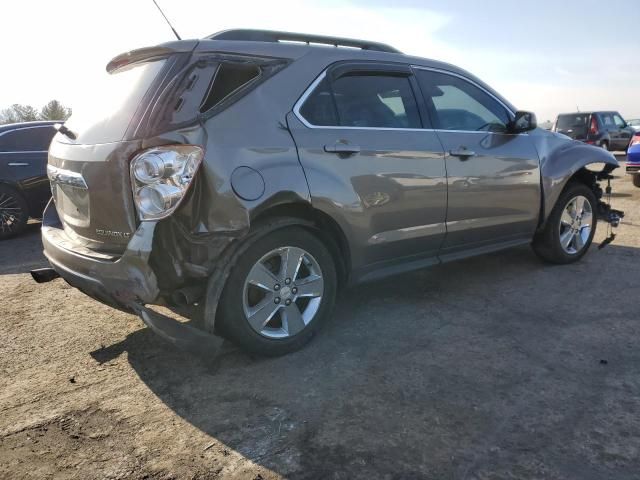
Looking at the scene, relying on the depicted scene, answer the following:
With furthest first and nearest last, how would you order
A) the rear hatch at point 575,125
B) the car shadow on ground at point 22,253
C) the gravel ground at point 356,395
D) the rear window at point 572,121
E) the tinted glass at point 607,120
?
the tinted glass at point 607,120
the rear window at point 572,121
the rear hatch at point 575,125
the car shadow on ground at point 22,253
the gravel ground at point 356,395

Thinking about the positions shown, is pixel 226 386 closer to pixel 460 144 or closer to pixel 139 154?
pixel 139 154

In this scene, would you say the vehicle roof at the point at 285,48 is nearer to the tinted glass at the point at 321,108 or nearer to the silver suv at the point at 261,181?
the silver suv at the point at 261,181

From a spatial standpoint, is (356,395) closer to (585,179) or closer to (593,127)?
(585,179)

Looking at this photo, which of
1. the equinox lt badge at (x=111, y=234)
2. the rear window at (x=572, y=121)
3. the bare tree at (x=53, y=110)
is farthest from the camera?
the bare tree at (x=53, y=110)

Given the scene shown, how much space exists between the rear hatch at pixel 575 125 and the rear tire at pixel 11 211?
54.2 feet

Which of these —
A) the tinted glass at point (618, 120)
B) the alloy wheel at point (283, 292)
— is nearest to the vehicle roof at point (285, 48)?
the alloy wheel at point (283, 292)

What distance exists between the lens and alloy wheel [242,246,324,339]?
3104 mm

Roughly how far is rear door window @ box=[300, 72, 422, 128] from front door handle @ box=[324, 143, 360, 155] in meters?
0.16

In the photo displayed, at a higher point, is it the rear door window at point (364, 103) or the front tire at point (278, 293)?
the rear door window at point (364, 103)

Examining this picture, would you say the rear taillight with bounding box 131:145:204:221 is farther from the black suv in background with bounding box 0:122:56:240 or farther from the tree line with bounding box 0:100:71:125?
the tree line with bounding box 0:100:71:125

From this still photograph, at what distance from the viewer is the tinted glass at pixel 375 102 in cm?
350

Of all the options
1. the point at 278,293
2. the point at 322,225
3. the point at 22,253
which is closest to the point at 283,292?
the point at 278,293

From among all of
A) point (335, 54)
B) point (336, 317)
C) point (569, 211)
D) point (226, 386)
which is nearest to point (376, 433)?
point (226, 386)

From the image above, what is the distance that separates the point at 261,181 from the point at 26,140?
614 cm
